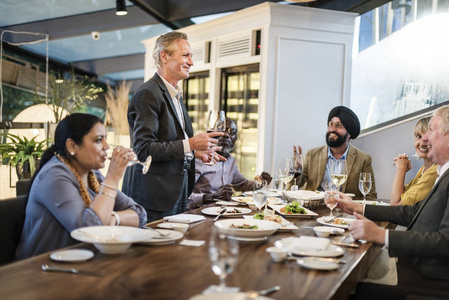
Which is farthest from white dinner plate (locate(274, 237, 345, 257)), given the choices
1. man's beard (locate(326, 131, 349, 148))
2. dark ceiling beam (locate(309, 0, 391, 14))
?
dark ceiling beam (locate(309, 0, 391, 14))

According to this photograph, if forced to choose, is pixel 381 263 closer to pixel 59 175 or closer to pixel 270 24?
pixel 59 175

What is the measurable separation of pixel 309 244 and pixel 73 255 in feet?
2.52

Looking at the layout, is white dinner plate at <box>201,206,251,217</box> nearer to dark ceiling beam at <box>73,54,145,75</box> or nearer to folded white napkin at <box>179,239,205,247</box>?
folded white napkin at <box>179,239,205,247</box>

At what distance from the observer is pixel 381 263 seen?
6.70ft

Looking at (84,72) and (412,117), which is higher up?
(84,72)

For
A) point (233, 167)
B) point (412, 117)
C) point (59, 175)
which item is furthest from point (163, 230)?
point (412, 117)

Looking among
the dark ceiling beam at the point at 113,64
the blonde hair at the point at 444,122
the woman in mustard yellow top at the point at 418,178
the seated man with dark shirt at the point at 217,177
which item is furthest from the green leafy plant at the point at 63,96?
the blonde hair at the point at 444,122

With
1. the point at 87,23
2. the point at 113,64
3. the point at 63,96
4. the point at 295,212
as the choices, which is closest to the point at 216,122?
the point at 295,212

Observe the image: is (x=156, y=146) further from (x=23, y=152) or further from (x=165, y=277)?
(x=23, y=152)

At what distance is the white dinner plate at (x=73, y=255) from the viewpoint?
132cm

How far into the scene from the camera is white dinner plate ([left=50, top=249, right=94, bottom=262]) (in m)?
1.32

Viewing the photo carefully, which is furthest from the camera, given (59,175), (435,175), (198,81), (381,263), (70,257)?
(198,81)

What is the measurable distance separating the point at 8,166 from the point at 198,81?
2982mm

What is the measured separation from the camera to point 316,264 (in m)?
1.38
